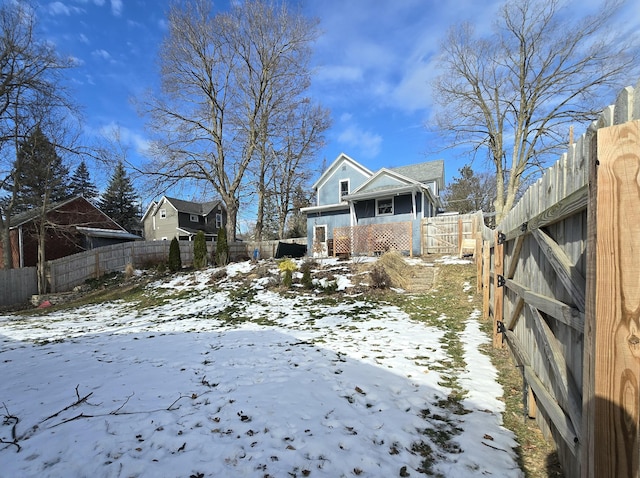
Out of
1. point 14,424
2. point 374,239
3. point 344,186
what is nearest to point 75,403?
point 14,424

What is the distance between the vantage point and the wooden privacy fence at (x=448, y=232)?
12675 mm

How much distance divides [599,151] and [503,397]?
8.83 ft

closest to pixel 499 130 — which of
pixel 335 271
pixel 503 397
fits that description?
pixel 335 271

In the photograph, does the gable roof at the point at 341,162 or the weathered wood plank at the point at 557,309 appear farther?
the gable roof at the point at 341,162

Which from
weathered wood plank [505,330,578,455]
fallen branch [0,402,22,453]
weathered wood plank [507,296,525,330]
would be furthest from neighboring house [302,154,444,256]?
fallen branch [0,402,22,453]

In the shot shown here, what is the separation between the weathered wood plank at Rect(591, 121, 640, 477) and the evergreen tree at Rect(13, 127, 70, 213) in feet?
57.5

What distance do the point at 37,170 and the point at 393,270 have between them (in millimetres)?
15856

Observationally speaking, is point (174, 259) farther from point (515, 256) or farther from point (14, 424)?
point (515, 256)

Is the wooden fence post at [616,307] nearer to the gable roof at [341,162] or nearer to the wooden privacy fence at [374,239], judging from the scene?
the wooden privacy fence at [374,239]

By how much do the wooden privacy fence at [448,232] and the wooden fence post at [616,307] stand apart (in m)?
11.9

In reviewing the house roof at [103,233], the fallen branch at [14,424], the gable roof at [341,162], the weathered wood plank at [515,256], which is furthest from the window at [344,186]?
the fallen branch at [14,424]

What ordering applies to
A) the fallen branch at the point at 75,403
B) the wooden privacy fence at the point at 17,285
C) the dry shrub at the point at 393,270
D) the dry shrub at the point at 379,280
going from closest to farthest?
the fallen branch at the point at 75,403
the dry shrub at the point at 379,280
the dry shrub at the point at 393,270
the wooden privacy fence at the point at 17,285

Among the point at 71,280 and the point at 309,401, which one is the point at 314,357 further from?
the point at 71,280

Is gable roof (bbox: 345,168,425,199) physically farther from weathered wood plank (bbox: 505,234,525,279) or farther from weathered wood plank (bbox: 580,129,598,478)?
weathered wood plank (bbox: 580,129,598,478)
